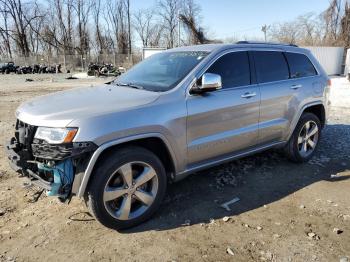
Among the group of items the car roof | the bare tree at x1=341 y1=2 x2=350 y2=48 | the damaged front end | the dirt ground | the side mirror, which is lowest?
the dirt ground

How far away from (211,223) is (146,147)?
42.2 inches

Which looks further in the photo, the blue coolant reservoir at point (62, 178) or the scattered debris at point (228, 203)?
the scattered debris at point (228, 203)

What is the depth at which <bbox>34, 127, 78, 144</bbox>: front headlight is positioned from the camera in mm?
3180

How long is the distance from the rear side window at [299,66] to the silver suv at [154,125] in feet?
0.16

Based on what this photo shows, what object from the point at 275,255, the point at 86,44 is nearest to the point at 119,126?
the point at 275,255

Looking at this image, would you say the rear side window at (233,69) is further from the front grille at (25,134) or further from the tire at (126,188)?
the front grille at (25,134)

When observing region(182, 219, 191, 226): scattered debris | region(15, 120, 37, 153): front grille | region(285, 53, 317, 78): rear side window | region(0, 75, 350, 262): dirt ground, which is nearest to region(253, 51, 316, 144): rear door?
region(285, 53, 317, 78): rear side window

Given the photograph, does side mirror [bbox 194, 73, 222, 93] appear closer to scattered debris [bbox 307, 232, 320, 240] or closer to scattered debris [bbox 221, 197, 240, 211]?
scattered debris [bbox 221, 197, 240, 211]

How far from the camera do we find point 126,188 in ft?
11.9

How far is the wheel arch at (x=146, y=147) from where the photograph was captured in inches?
129

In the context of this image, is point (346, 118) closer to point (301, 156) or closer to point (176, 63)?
point (301, 156)

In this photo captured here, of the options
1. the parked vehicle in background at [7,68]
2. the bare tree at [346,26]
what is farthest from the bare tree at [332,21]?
the parked vehicle in background at [7,68]

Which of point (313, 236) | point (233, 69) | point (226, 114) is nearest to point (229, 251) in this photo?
point (313, 236)

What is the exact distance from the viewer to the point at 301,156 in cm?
557
